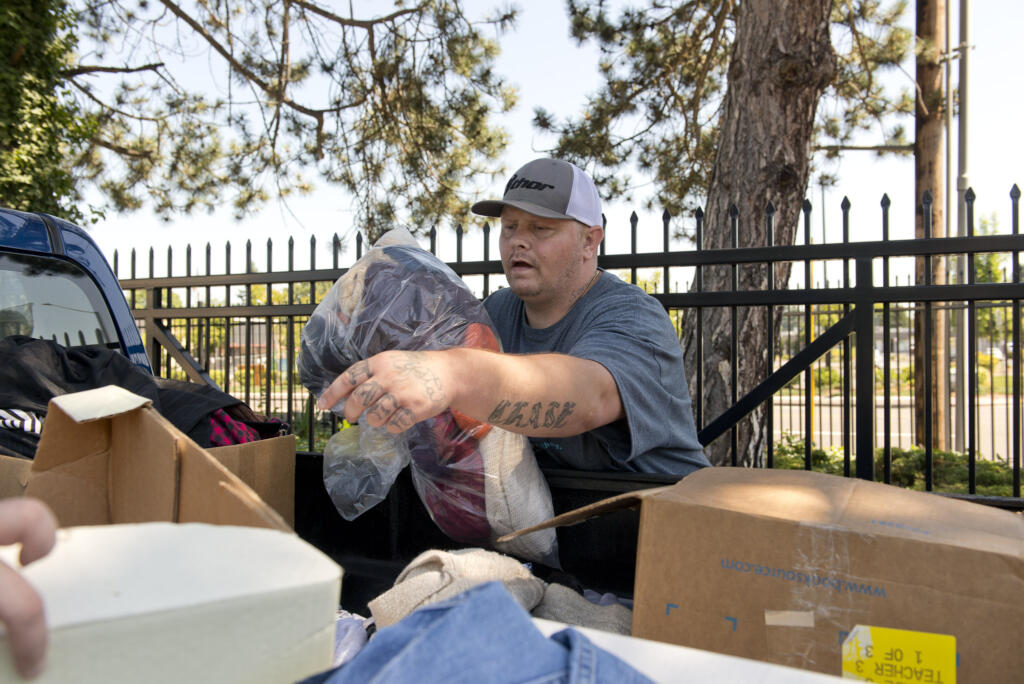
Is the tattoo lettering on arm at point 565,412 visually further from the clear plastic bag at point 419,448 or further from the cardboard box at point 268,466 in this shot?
the cardboard box at point 268,466

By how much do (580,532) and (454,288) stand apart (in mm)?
667

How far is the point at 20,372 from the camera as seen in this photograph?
5.74 ft

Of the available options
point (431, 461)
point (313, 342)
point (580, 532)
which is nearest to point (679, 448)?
point (580, 532)

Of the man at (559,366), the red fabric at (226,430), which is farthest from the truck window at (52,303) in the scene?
the man at (559,366)

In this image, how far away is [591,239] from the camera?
8.45 ft

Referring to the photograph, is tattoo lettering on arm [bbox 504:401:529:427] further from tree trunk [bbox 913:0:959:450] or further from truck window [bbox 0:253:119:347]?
tree trunk [bbox 913:0:959:450]

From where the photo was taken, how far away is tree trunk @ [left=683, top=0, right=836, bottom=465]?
475cm

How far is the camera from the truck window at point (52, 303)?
2.34m

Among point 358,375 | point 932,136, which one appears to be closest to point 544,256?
point 358,375

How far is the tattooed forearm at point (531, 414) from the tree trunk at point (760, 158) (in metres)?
3.26

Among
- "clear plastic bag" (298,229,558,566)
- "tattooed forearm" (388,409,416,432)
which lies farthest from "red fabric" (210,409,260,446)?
"tattooed forearm" (388,409,416,432)

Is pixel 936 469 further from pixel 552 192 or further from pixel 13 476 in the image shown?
pixel 13 476

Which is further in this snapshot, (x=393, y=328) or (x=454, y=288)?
(x=454, y=288)

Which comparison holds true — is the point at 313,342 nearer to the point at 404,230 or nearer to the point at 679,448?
the point at 404,230
